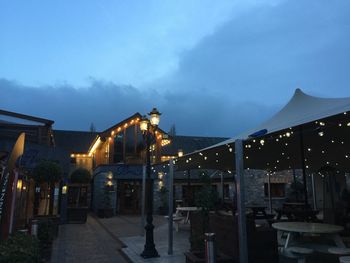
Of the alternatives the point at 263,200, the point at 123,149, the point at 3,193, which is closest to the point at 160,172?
the point at 123,149

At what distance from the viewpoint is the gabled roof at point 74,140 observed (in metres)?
28.5

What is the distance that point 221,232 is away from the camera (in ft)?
21.8

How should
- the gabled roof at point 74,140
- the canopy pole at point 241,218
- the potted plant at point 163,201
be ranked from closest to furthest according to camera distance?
the canopy pole at point 241,218, the potted plant at point 163,201, the gabled roof at point 74,140

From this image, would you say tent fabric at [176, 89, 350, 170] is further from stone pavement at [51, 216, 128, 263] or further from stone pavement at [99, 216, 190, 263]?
stone pavement at [51, 216, 128, 263]

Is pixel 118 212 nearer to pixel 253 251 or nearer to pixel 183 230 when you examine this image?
pixel 183 230

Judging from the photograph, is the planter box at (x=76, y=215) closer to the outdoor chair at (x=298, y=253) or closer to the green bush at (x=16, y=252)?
the green bush at (x=16, y=252)

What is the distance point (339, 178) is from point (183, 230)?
1007 cm

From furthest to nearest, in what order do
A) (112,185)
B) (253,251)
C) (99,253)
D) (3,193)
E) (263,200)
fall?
1. (263,200)
2. (112,185)
3. (99,253)
4. (253,251)
5. (3,193)

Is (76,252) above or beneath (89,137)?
beneath

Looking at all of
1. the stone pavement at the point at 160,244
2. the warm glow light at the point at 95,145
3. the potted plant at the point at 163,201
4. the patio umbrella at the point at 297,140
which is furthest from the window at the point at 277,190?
the warm glow light at the point at 95,145

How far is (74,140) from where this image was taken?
29.9 m

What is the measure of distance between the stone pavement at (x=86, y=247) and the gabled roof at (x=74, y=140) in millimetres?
16220

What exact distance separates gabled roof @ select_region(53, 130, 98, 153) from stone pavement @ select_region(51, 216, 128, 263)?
16.2 meters

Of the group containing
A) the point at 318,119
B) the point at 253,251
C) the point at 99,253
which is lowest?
the point at 99,253
